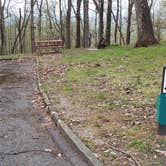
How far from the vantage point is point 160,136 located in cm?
471

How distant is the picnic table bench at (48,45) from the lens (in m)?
19.2

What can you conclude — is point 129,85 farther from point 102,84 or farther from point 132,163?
point 132,163

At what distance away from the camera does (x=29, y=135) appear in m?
5.33

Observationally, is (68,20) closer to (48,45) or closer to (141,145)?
(48,45)

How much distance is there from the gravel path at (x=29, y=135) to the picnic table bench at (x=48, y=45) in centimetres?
1040

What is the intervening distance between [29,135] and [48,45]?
14331 mm

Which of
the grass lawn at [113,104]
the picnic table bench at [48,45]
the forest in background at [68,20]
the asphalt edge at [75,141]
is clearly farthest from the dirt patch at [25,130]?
the forest in background at [68,20]

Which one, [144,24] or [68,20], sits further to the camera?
[68,20]

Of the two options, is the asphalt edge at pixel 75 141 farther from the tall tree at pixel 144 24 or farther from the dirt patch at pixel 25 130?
the tall tree at pixel 144 24

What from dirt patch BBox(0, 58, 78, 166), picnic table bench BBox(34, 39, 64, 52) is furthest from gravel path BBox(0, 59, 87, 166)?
picnic table bench BBox(34, 39, 64, 52)

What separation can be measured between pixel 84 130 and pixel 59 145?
0.53m

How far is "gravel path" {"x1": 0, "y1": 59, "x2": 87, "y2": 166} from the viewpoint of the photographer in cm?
434

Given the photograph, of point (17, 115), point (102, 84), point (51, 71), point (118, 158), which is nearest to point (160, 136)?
point (118, 158)

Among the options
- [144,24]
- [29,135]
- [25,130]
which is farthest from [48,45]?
[29,135]
